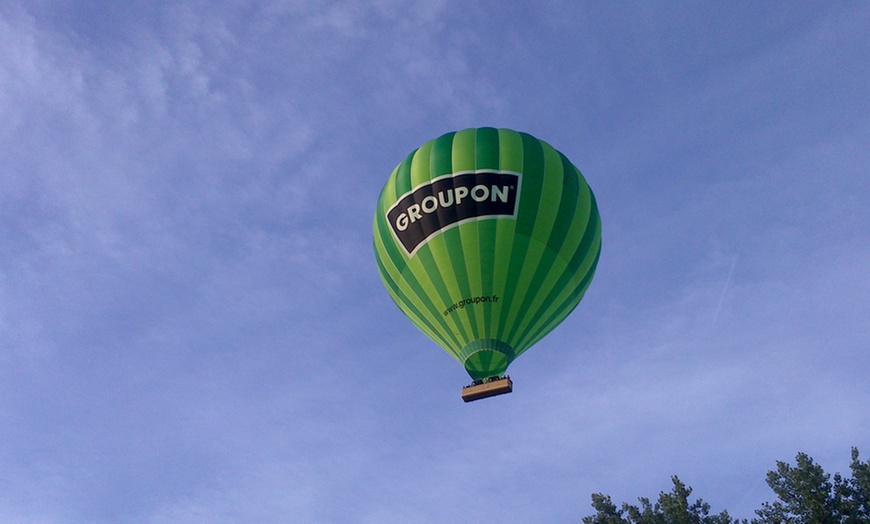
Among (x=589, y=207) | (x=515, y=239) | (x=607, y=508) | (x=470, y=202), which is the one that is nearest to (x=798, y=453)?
(x=607, y=508)

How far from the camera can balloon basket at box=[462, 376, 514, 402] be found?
74.2ft

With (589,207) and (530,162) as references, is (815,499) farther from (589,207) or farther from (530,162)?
(530,162)

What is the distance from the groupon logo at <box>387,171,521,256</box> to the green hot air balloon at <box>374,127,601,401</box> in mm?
Answer: 34

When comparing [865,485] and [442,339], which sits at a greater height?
Result: [442,339]

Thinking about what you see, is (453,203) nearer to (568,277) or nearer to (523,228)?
(523,228)

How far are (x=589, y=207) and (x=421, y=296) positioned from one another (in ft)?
22.8

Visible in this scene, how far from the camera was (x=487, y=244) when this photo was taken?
2352 cm

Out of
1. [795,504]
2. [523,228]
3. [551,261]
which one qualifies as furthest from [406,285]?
[795,504]

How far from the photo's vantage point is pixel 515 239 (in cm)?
Result: 2356

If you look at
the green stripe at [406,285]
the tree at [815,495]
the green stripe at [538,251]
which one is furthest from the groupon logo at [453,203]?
the tree at [815,495]

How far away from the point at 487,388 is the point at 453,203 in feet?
20.5

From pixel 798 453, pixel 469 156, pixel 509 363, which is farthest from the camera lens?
pixel 798 453

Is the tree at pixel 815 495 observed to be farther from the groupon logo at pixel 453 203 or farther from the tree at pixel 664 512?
the groupon logo at pixel 453 203

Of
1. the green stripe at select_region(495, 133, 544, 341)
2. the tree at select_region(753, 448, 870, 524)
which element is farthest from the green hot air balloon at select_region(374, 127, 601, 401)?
the tree at select_region(753, 448, 870, 524)
